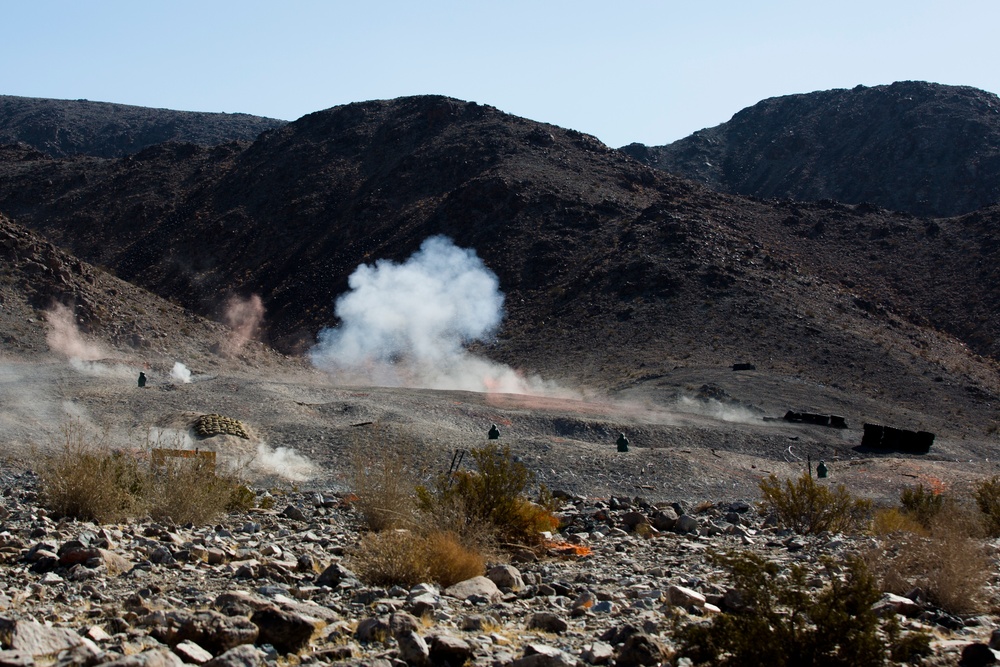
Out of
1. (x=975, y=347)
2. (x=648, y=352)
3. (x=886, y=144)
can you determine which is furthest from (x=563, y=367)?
(x=886, y=144)

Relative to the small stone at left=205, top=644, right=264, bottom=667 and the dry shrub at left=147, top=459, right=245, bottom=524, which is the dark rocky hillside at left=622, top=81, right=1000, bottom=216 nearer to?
the dry shrub at left=147, top=459, right=245, bottom=524

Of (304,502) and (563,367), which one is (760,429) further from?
(304,502)

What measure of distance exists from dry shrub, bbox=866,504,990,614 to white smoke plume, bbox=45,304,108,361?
31.6 m

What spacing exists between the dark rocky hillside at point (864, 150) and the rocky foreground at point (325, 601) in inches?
3174

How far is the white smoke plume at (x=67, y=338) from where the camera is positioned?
119ft

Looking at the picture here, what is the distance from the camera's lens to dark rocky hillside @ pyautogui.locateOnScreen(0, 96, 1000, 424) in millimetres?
45719

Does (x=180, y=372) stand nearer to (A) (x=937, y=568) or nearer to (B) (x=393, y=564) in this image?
(B) (x=393, y=564)

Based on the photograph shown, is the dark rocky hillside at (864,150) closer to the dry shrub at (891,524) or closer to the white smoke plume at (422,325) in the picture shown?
the white smoke plume at (422,325)

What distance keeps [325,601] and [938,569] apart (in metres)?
5.47

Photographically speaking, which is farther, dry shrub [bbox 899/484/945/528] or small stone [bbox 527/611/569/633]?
dry shrub [bbox 899/484/945/528]

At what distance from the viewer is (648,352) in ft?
146

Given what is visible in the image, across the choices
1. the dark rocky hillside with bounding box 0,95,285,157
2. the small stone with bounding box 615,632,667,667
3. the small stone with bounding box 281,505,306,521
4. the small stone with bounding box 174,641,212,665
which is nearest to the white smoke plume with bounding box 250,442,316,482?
the small stone with bounding box 281,505,306,521

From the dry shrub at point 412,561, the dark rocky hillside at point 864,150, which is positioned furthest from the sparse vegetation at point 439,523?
the dark rocky hillside at point 864,150

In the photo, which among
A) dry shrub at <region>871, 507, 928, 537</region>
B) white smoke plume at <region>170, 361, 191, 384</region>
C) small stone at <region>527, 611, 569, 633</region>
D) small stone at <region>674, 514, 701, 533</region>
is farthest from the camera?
white smoke plume at <region>170, 361, 191, 384</region>
